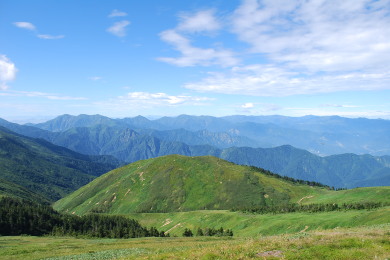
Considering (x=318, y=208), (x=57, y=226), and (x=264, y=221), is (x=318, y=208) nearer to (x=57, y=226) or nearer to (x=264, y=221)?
(x=264, y=221)

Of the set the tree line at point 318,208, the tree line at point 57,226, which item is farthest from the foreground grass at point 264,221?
the tree line at point 57,226

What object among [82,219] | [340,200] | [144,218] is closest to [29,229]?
[82,219]

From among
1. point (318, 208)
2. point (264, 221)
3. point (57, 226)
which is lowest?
point (57, 226)

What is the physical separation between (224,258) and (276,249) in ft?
19.3

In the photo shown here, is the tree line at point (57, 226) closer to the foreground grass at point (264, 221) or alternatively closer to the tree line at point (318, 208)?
the foreground grass at point (264, 221)

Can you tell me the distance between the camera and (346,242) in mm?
25594

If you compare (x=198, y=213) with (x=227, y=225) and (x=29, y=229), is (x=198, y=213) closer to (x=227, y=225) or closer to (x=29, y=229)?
(x=227, y=225)

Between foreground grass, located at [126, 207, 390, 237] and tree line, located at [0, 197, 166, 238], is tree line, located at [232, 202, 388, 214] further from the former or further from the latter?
tree line, located at [0, 197, 166, 238]

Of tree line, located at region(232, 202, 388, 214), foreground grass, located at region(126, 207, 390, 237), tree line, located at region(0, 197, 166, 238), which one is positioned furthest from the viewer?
tree line, located at region(0, 197, 166, 238)

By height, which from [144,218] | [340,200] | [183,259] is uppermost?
[183,259]

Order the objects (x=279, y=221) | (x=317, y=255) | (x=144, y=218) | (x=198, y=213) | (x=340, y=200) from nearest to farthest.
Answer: (x=317, y=255) → (x=279, y=221) → (x=340, y=200) → (x=198, y=213) → (x=144, y=218)

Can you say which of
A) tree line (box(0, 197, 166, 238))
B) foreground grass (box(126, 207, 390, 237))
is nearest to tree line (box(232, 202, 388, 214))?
foreground grass (box(126, 207, 390, 237))

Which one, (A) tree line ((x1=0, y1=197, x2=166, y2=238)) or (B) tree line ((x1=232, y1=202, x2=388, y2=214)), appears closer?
(B) tree line ((x1=232, y1=202, x2=388, y2=214))

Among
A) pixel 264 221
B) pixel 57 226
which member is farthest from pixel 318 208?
pixel 57 226
